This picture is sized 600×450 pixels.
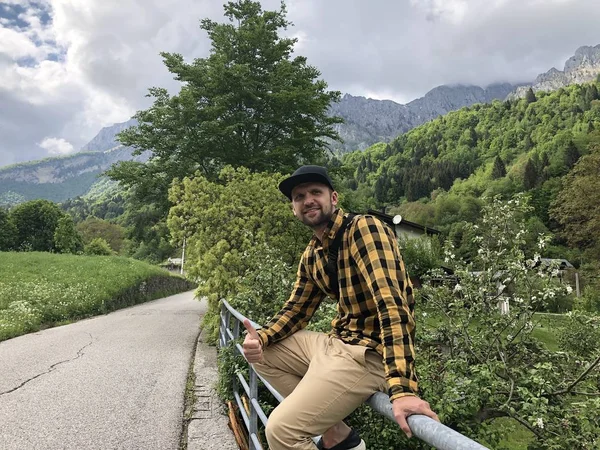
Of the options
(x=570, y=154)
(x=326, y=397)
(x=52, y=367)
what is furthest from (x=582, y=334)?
(x=570, y=154)

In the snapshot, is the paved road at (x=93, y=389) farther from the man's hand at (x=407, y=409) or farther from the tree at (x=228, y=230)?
the man's hand at (x=407, y=409)

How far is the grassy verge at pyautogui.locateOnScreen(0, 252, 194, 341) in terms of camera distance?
12.0m

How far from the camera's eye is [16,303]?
1248 cm

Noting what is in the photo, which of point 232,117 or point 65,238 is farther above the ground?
point 232,117

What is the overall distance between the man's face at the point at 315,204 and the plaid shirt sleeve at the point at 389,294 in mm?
300

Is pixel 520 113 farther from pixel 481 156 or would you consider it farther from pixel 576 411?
pixel 576 411

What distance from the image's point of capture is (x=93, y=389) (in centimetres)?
592

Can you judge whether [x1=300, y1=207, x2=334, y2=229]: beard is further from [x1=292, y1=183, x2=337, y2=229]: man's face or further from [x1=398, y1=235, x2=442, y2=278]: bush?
[x1=398, y1=235, x2=442, y2=278]: bush

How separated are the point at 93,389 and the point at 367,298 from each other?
519 centimetres

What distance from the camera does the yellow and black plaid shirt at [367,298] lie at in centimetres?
178

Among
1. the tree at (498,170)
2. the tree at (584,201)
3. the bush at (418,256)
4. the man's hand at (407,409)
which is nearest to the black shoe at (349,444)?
the man's hand at (407,409)

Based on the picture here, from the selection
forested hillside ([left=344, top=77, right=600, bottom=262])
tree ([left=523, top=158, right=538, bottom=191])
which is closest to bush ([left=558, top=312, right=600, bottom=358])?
forested hillside ([left=344, top=77, right=600, bottom=262])

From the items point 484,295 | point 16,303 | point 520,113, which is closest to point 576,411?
→ point 484,295

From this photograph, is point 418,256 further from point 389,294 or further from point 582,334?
point 389,294
